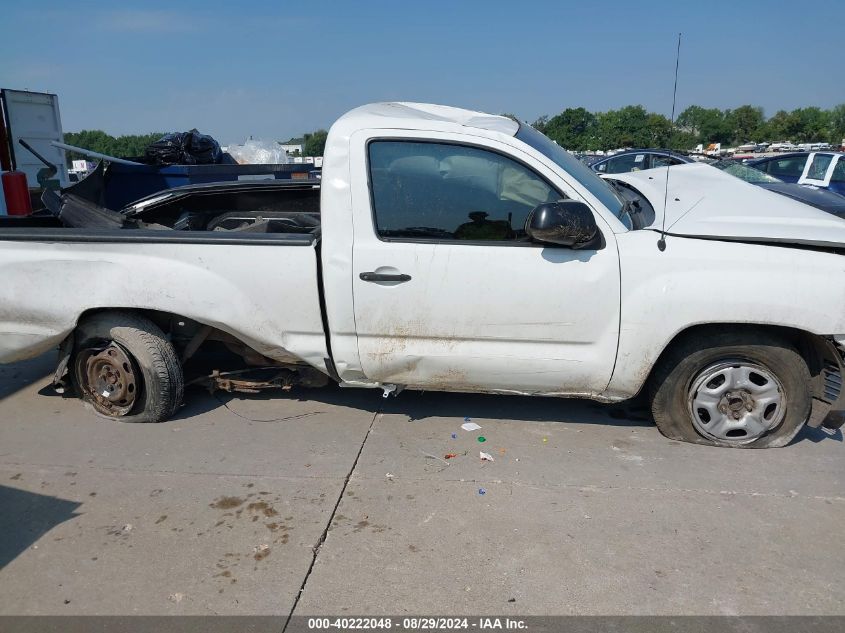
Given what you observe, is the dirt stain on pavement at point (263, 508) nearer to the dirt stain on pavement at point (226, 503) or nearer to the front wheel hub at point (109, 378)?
the dirt stain on pavement at point (226, 503)

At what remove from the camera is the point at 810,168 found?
12258 millimetres

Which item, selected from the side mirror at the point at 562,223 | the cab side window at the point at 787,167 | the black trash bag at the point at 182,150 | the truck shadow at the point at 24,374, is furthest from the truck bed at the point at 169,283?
the cab side window at the point at 787,167

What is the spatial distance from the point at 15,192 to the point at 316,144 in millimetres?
9877

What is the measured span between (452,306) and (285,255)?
3.24 feet

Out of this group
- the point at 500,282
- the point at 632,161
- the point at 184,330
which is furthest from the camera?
the point at 632,161

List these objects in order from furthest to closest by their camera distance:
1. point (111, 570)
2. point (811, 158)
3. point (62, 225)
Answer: point (811, 158)
point (62, 225)
point (111, 570)

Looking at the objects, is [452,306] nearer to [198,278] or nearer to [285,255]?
[285,255]

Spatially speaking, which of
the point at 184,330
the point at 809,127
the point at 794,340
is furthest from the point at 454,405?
the point at 809,127

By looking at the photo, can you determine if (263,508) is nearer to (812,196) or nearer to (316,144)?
(812,196)

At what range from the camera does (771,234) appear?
3.39 metres

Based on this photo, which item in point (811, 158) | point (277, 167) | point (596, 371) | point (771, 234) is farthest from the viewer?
point (811, 158)

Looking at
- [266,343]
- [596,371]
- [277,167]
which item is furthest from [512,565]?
[277,167]

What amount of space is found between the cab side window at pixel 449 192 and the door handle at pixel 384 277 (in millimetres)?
219

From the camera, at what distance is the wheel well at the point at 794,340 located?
3557 mm
